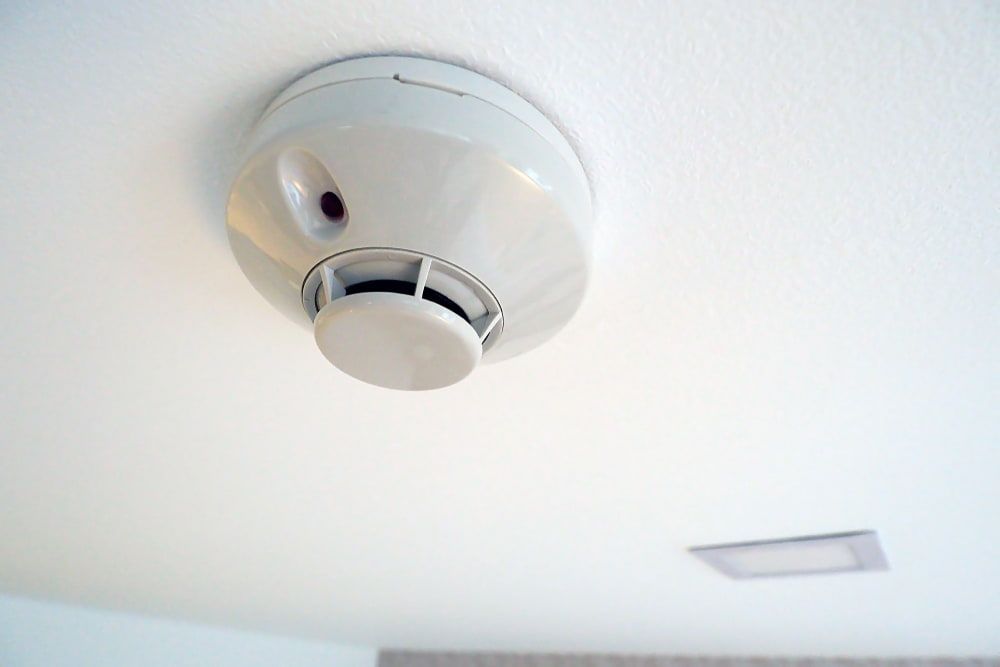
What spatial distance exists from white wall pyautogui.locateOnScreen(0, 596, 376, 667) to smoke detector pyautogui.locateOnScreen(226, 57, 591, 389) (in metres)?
2.14

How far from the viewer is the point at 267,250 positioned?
463 millimetres

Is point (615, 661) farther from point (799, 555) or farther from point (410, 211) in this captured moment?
point (410, 211)

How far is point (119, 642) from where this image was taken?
2.16 meters

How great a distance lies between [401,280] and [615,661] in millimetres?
2754

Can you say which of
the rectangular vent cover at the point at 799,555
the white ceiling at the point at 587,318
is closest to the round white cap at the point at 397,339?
the white ceiling at the point at 587,318

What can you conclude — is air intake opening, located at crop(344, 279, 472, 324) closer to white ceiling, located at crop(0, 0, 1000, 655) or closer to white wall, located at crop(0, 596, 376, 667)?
white ceiling, located at crop(0, 0, 1000, 655)

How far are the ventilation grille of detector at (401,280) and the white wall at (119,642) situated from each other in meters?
2.17

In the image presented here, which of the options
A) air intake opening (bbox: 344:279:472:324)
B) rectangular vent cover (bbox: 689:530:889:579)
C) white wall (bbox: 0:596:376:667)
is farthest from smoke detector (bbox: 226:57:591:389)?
white wall (bbox: 0:596:376:667)

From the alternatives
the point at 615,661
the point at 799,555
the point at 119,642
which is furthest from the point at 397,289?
the point at 615,661

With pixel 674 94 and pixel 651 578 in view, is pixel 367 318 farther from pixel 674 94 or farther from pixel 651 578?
pixel 651 578

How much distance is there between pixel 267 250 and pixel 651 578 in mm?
1360

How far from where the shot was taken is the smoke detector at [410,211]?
0.40m

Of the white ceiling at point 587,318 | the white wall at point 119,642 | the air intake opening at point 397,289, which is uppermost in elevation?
the white wall at point 119,642

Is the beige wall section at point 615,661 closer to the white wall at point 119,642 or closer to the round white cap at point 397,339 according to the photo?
the white wall at point 119,642
